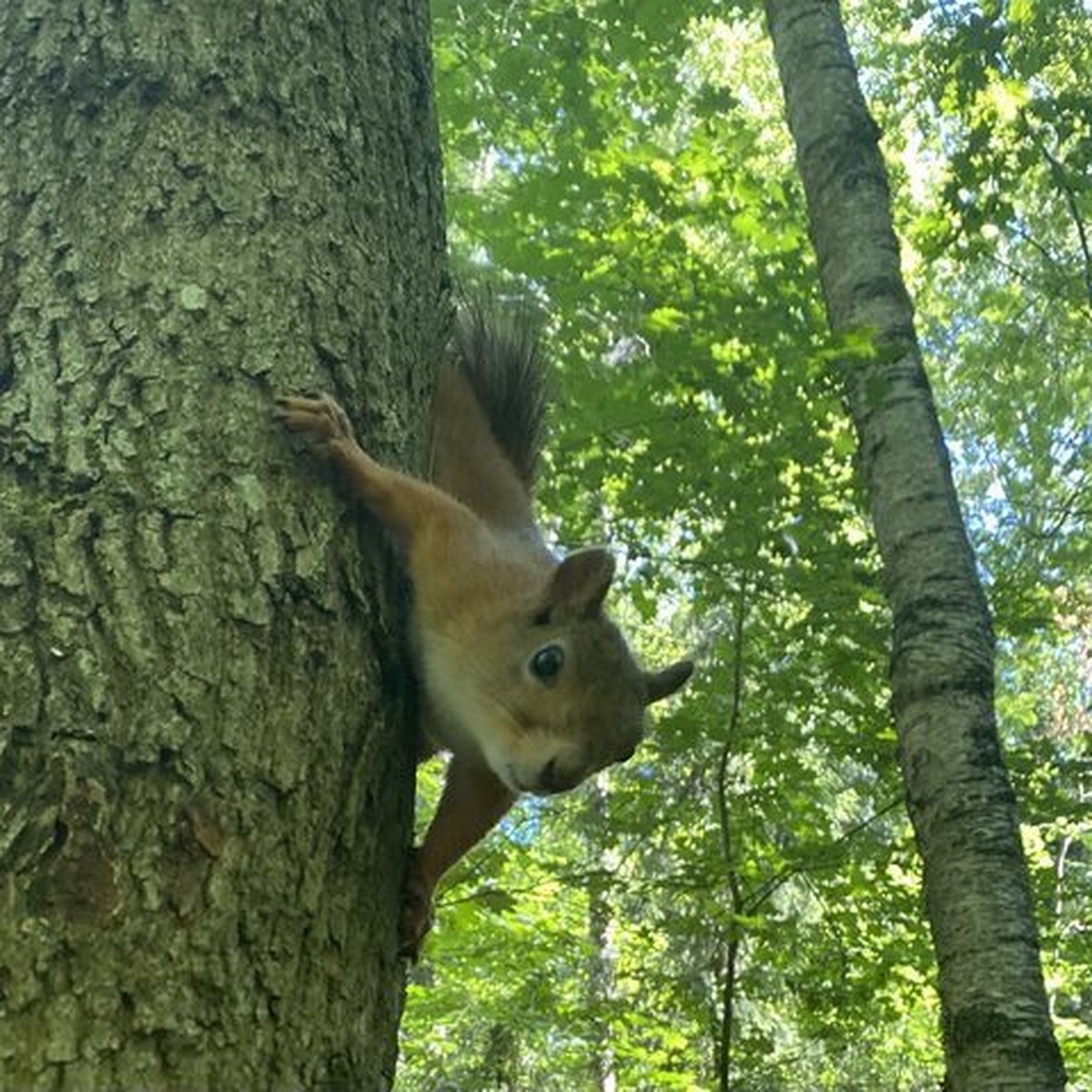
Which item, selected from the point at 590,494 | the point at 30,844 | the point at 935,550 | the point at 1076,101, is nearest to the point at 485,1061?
the point at 590,494

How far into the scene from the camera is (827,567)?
4973mm

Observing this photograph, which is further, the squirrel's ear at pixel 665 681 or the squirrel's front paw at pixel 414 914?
the squirrel's ear at pixel 665 681

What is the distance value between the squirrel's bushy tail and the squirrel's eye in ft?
2.79

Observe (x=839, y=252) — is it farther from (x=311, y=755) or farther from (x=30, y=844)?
(x=30, y=844)

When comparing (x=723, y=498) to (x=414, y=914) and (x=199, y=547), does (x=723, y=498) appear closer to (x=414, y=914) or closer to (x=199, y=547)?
(x=414, y=914)

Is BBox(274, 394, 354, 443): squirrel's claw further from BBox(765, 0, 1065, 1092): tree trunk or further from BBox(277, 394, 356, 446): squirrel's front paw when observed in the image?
BBox(765, 0, 1065, 1092): tree trunk

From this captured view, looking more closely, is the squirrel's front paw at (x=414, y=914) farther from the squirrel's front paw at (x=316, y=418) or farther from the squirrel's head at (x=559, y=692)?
the squirrel's front paw at (x=316, y=418)

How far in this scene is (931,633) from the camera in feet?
12.9

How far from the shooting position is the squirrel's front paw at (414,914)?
2.17 m

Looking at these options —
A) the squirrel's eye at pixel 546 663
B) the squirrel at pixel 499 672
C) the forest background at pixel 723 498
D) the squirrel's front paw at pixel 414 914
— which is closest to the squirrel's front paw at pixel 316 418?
the squirrel at pixel 499 672

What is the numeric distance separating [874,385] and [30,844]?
3421mm

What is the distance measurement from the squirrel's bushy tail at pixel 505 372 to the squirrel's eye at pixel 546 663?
0.85 metres

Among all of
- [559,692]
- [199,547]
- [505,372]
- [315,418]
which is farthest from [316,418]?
[505,372]

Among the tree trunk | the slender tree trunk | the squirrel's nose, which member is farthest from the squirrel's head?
the slender tree trunk
